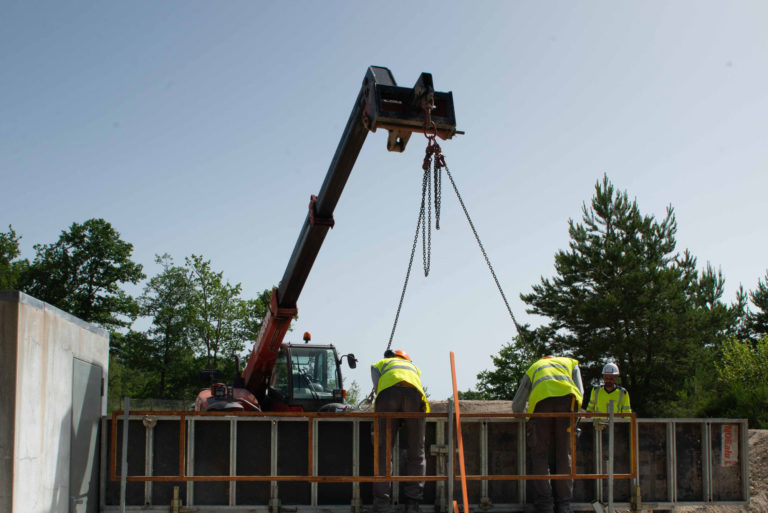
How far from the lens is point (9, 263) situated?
2168 inches

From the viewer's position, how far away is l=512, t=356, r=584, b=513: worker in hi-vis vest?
8070 mm

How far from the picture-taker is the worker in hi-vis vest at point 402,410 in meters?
7.93

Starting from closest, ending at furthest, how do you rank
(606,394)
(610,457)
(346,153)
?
(610,457) → (346,153) → (606,394)

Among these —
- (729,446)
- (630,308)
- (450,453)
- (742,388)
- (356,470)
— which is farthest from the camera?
(630,308)

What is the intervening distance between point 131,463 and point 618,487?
5516 mm

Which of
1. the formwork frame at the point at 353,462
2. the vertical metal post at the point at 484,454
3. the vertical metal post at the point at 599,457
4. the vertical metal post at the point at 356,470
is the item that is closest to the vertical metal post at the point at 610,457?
the formwork frame at the point at 353,462

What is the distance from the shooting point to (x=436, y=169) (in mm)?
8016

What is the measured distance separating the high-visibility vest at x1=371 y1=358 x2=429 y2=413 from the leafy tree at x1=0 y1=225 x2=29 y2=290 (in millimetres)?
46404

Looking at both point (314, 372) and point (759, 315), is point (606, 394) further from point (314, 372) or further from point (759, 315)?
point (759, 315)

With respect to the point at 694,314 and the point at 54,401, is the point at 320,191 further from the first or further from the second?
the point at 694,314

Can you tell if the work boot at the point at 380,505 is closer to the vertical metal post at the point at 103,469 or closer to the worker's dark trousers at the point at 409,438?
the worker's dark trousers at the point at 409,438

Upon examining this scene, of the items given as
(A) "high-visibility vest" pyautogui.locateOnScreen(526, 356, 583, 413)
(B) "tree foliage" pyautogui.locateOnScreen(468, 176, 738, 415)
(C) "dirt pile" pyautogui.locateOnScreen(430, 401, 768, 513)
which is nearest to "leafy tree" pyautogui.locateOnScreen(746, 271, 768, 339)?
(B) "tree foliage" pyautogui.locateOnScreen(468, 176, 738, 415)

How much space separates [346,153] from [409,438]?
12.9ft

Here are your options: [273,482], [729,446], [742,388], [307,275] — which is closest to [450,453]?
[273,482]
